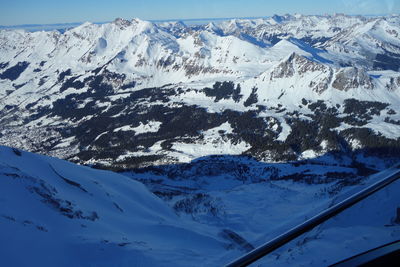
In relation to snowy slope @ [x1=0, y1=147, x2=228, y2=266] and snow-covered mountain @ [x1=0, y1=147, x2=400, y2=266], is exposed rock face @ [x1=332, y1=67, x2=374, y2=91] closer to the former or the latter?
snow-covered mountain @ [x1=0, y1=147, x2=400, y2=266]

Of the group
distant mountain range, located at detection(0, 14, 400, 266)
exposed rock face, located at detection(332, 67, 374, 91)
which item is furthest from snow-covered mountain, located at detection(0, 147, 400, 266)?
→ exposed rock face, located at detection(332, 67, 374, 91)

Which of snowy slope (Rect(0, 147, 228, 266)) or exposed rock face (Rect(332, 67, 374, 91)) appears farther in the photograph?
exposed rock face (Rect(332, 67, 374, 91))

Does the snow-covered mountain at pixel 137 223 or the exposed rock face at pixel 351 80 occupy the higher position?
the exposed rock face at pixel 351 80

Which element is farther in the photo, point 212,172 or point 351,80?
point 351,80

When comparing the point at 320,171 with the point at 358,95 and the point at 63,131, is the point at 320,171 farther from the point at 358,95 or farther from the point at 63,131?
the point at 63,131

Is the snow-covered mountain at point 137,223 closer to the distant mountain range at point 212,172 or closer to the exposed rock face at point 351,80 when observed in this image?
the distant mountain range at point 212,172

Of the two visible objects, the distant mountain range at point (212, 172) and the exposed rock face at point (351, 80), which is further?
the exposed rock face at point (351, 80)

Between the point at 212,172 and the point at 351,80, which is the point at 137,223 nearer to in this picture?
the point at 212,172

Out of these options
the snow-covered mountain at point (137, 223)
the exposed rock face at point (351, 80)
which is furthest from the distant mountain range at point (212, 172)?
the exposed rock face at point (351, 80)

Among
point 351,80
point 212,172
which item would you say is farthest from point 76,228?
point 351,80
